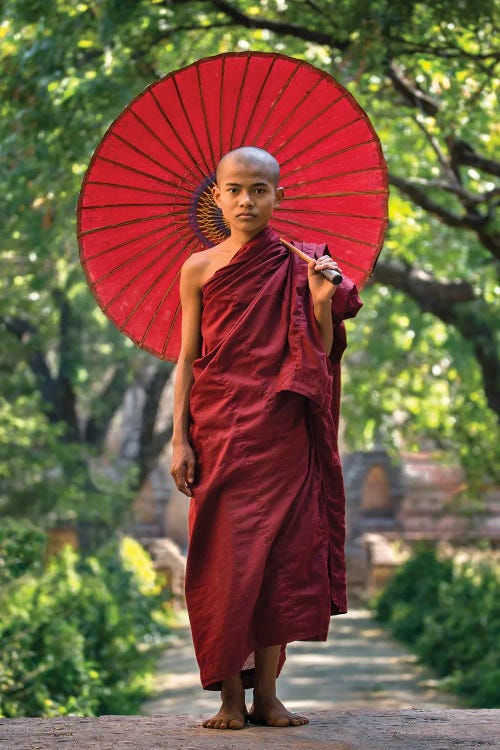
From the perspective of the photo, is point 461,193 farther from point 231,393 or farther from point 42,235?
point 231,393

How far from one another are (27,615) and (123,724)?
17.5ft

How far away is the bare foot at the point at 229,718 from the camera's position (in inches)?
185

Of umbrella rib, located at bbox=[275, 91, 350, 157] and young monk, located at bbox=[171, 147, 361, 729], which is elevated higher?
umbrella rib, located at bbox=[275, 91, 350, 157]

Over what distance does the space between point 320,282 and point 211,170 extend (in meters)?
0.76

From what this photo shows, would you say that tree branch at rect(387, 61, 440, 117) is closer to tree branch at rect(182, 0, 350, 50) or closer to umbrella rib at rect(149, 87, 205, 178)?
tree branch at rect(182, 0, 350, 50)

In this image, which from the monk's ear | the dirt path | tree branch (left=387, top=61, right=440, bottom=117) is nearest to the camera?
the monk's ear

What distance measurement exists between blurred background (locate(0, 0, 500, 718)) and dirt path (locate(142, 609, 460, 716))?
0.32 meters

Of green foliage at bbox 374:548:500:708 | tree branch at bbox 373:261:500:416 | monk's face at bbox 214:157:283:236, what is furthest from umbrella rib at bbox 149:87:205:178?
tree branch at bbox 373:261:500:416

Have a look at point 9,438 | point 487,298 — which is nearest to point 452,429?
point 487,298

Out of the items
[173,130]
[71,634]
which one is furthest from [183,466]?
[71,634]

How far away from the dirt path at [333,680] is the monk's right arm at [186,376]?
16.4 feet

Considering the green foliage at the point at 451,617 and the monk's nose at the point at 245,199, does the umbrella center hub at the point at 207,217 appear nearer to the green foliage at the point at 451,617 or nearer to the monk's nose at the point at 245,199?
the monk's nose at the point at 245,199

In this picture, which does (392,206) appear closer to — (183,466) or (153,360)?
(183,466)

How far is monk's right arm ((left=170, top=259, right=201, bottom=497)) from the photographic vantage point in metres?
4.78
